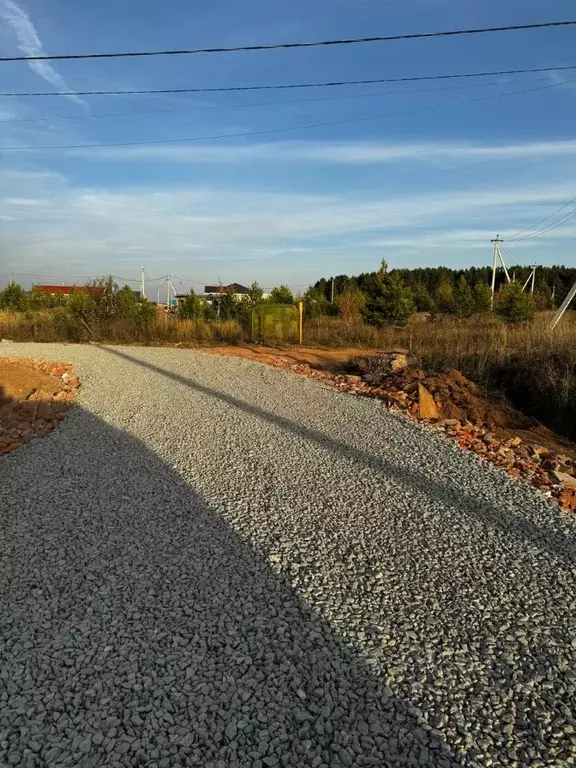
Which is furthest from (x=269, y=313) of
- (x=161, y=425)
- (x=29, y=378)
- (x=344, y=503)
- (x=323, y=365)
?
(x=344, y=503)

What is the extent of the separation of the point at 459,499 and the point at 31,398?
25.1ft

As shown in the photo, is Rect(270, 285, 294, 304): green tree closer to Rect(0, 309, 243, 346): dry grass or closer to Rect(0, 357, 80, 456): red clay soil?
Rect(0, 309, 243, 346): dry grass

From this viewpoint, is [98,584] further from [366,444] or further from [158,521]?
[366,444]

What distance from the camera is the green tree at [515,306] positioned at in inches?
1116

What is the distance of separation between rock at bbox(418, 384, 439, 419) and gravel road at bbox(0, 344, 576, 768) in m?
2.25

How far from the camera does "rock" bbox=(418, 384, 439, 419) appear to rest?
28.0ft

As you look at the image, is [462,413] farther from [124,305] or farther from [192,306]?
[192,306]

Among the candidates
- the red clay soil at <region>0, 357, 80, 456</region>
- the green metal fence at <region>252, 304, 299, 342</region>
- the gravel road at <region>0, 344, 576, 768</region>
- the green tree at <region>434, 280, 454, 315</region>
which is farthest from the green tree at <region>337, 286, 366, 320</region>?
the gravel road at <region>0, 344, 576, 768</region>

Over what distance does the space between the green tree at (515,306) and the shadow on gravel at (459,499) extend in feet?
77.6

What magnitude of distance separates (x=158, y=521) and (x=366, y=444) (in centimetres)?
316

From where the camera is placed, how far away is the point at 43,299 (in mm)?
45219

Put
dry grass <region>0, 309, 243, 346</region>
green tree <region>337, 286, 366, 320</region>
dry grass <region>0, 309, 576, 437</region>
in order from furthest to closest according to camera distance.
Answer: green tree <region>337, 286, 366, 320</region>, dry grass <region>0, 309, 243, 346</region>, dry grass <region>0, 309, 576, 437</region>

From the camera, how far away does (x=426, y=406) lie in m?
8.66

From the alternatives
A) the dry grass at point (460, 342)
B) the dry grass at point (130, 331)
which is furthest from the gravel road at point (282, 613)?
the dry grass at point (130, 331)
